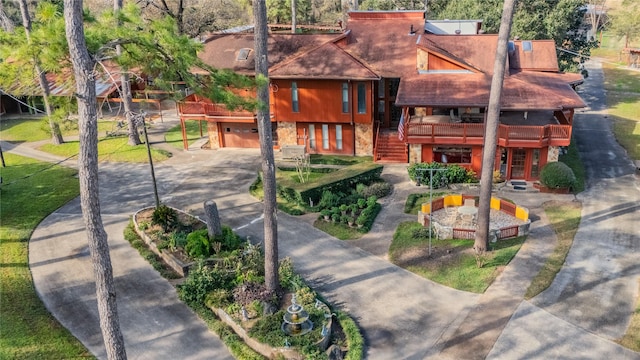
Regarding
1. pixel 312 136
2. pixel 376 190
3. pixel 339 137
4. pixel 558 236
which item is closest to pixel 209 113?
pixel 312 136

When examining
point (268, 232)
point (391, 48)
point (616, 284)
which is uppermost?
point (391, 48)

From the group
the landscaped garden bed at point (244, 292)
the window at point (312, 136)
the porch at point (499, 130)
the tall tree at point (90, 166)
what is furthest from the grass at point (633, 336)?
the window at point (312, 136)

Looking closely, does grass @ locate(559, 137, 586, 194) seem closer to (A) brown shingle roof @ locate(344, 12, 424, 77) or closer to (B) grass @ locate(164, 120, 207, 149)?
(A) brown shingle roof @ locate(344, 12, 424, 77)

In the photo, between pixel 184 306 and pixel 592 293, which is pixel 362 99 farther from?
pixel 184 306

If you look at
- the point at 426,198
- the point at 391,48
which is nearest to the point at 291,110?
the point at 391,48

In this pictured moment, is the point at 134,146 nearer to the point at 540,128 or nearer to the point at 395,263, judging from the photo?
the point at 395,263
